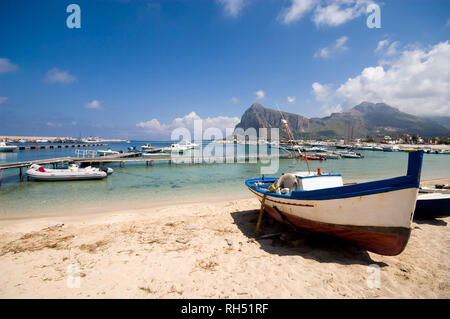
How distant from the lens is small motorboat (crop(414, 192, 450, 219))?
8641 millimetres

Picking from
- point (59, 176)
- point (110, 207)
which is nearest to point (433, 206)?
point (110, 207)

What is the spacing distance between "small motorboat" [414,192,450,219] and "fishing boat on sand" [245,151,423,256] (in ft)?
18.2

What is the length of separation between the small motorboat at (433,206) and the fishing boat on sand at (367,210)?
5.54 metres

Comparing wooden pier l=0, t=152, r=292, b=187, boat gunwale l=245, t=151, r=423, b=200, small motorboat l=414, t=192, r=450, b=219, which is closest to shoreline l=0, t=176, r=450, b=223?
boat gunwale l=245, t=151, r=423, b=200

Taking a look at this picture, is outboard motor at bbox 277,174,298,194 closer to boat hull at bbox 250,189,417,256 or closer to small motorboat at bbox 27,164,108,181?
boat hull at bbox 250,189,417,256

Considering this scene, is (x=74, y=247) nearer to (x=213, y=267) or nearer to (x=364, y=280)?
(x=213, y=267)

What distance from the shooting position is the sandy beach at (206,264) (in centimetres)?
433

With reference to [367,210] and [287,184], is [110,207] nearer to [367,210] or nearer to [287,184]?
[287,184]

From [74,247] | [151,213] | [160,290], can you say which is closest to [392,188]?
[160,290]

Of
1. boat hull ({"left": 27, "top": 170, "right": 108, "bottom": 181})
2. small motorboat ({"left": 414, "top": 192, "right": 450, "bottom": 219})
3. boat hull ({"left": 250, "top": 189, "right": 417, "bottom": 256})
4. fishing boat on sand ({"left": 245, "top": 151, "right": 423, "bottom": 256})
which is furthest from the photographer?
boat hull ({"left": 27, "top": 170, "right": 108, "bottom": 181})
